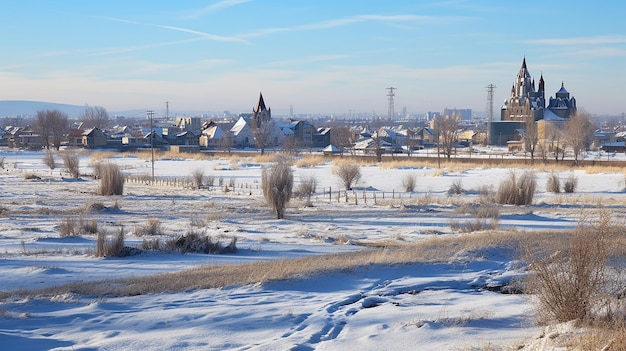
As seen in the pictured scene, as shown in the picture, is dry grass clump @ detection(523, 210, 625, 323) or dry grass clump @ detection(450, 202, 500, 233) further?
dry grass clump @ detection(450, 202, 500, 233)

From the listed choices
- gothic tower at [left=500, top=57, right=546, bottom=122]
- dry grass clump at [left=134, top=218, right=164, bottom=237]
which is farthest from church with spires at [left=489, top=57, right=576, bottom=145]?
dry grass clump at [left=134, top=218, right=164, bottom=237]

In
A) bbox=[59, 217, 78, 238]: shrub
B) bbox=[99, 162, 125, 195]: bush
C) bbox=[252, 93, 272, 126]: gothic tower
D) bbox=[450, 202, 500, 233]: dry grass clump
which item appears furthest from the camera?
bbox=[252, 93, 272, 126]: gothic tower

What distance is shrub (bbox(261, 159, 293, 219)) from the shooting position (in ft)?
93.4

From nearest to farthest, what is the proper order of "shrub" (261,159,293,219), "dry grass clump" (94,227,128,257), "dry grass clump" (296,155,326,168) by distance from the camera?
"dry grass clump" (94,227,128,257), "shrub" (261,159,293,219), "dry grass clump" (296,155,326,168)

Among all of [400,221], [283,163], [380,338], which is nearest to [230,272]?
[380,338]

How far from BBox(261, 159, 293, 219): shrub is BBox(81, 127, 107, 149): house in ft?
305

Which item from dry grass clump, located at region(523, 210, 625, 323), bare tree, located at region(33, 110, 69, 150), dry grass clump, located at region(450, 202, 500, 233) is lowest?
dry grass clump, located at region(450, 202, 500, 233)

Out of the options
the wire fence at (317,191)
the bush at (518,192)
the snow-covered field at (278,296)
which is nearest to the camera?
the snow-covered field at (278,296)

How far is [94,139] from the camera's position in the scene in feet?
387

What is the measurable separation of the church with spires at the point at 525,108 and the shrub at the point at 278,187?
8711 cm

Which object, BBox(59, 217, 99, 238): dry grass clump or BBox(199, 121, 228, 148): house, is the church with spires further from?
BBox(59, 217, 99, 238): dry grass clump

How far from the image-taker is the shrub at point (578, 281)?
8750mm

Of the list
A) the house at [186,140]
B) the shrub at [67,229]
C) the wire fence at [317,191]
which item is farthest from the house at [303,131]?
the shrub at [67,229]

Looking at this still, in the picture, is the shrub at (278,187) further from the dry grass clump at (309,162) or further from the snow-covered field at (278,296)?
the dry grass clump at (309,162)
